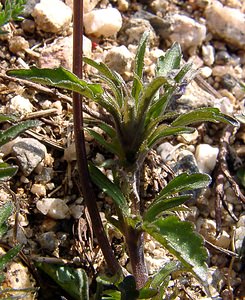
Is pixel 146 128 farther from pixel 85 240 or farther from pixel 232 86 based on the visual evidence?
pixel 232 86

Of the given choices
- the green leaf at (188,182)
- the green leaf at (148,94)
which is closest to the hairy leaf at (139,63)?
the green leaf at (148,94)

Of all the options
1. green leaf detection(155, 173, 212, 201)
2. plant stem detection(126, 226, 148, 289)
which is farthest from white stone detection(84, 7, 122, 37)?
plant stem detection(126, 226, 148, 289)

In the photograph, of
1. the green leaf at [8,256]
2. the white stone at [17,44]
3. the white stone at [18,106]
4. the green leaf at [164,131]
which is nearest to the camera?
the green leaf at [8,256]

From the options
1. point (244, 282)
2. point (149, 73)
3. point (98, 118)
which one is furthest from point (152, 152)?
point (244, 282)

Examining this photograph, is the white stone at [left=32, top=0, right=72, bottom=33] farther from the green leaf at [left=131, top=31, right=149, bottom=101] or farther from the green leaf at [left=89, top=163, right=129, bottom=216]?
the green leaf at [left=89, top=163, right=129, bottom=216]

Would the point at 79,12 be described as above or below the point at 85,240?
above

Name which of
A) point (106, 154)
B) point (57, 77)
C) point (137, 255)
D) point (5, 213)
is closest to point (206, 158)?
point (106, 154)

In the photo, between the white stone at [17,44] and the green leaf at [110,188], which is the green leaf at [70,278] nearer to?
the green leaf at [110,188]
